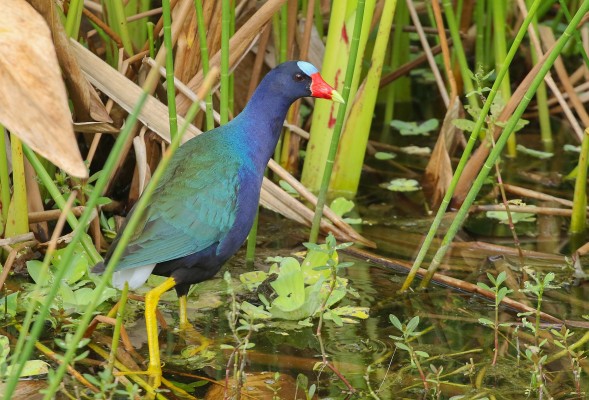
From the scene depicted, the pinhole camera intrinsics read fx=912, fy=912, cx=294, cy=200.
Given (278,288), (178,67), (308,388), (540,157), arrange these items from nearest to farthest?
1. (308,388)
2. (278,288)
3. (178,67)
4. (540,157)

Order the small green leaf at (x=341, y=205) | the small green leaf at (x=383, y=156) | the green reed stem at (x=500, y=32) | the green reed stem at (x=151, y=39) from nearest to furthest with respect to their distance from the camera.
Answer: the green reed stem at (x=151, y=39), the small green leaf at (x=341, y=205), the green reed stem at (x=500, y=32), the small green leaf at (x=383, y=156)

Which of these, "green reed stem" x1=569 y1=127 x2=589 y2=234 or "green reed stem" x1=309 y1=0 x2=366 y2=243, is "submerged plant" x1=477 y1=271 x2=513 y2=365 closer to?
"green reed stem" x1=309 y1=0 x2=366 y2=243

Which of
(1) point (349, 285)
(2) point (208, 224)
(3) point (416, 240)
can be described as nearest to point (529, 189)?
(3) point (416, 240)

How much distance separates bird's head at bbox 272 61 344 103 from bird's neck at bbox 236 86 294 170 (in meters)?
0.03

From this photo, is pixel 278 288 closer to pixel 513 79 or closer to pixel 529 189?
pixel 529 189

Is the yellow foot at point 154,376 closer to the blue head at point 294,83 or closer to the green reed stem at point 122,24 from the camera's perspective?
the blue head at point 294,83

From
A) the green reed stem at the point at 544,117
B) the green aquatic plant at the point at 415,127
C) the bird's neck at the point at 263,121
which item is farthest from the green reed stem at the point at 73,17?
the green reed stem at the point at 544,117

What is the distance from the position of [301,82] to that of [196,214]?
48 cm

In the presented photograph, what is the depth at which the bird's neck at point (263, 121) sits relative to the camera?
7.63 ft

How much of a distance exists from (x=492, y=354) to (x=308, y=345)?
1.46 ft

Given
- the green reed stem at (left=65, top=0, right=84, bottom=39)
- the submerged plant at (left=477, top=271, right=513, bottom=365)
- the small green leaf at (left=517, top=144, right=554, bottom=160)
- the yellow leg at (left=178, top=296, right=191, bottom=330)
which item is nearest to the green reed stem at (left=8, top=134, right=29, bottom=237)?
the green reed stem at (left=65, top=0, right=84, bottom=39)

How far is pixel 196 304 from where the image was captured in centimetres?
245

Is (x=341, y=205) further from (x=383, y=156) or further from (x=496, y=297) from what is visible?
(x=496, y=297)

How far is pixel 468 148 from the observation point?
87.0 inches
